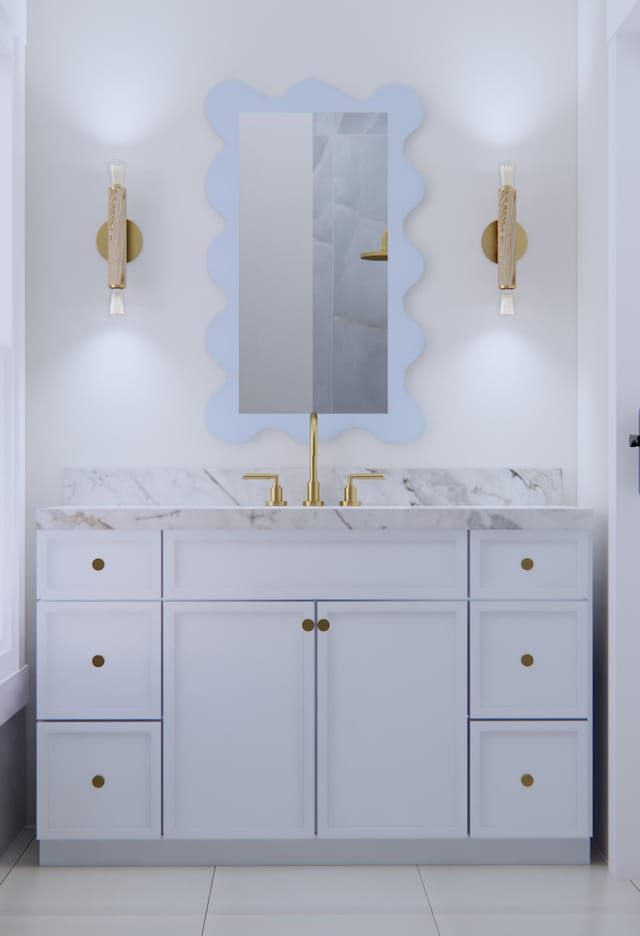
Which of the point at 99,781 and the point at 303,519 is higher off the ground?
the point at 303,519

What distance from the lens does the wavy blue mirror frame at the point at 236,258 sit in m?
2.63

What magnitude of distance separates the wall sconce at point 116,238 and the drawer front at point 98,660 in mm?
870

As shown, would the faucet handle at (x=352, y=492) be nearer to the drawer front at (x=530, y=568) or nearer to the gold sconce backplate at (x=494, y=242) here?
the drawer front at (x=530, y=568)

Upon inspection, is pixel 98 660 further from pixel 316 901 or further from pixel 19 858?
pixel 316 901

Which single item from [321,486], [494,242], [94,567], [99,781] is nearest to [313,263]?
[494,242]

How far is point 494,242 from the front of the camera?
2621 millimetres

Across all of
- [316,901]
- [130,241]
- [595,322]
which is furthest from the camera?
[130,241]

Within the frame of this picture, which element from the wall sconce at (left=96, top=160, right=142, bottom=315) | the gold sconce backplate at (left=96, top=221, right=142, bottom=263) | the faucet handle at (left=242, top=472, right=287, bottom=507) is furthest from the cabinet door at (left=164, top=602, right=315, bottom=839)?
the gold sconce backplate at (left=96, top=221, right=142, bottom=263)

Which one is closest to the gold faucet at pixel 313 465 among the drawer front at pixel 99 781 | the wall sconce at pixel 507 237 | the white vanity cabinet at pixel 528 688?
the white vanity cabinet at pixel 528 688

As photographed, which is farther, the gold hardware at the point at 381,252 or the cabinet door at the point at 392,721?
the gold hardware at the point at 381,252

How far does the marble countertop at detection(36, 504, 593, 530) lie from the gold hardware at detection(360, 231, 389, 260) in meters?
0.81

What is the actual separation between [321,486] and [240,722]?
0.72m

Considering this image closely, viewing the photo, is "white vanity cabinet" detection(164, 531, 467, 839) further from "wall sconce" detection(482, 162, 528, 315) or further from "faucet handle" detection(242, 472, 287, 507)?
"wall sconce" detection(482, 162, 528, 315)

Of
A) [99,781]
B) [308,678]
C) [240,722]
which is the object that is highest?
[308,678]
